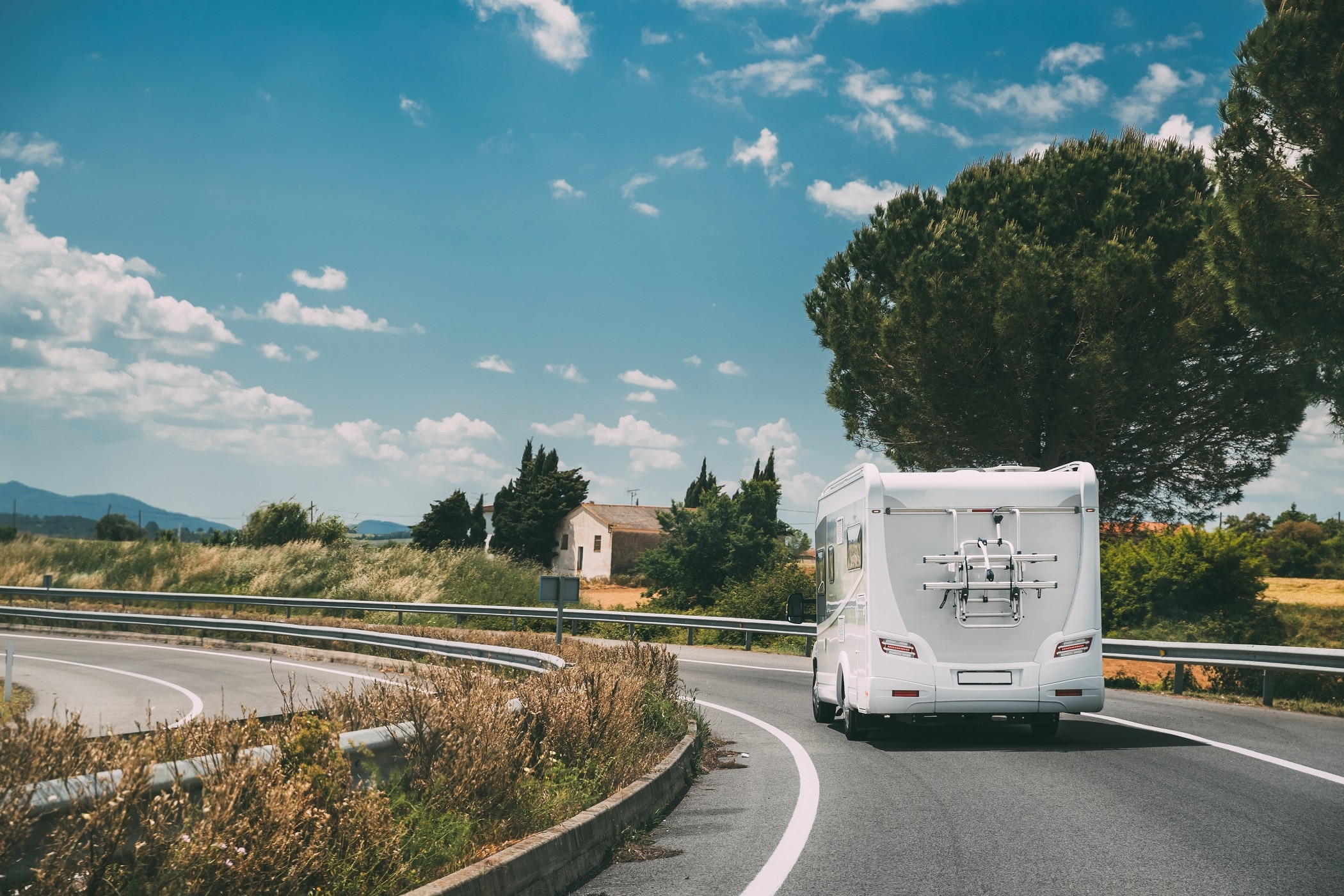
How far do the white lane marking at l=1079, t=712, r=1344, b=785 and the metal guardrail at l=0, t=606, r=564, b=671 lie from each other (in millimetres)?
6884

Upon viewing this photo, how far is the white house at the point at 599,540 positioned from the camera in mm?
80438

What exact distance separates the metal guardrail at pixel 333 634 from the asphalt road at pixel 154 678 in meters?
0.74

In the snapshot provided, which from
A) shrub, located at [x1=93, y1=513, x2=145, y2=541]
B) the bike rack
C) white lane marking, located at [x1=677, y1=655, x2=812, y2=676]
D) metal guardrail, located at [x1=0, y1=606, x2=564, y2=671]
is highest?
shrub, located at [x1=93, y1=513, x2=145, y2=541]

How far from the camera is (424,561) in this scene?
4331 centimetres

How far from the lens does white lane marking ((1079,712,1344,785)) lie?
356 inches

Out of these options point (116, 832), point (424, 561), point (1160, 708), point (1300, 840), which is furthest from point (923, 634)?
point (424, 561)

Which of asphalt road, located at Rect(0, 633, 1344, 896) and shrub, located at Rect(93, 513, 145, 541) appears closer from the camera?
asphalt road, located at Rect(0, 633, 1344, 896)

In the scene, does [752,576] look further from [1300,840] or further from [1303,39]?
[1300,840]

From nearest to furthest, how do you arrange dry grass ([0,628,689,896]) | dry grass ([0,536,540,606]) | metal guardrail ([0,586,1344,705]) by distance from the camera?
dry grass ([0,628,689,896]), metal guardrail ([0,586,1344,705]), dry grass ([0,536,540,606])

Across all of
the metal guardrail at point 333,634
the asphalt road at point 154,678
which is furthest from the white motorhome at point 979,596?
the asphalt road at point 154,678

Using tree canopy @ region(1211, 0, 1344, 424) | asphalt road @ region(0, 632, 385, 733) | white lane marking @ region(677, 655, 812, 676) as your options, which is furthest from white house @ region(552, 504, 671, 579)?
tree canopy @ region(1211, 0, 1344, 424)

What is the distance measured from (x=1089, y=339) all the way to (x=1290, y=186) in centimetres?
651

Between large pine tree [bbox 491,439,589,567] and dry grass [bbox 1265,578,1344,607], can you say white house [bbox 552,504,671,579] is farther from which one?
dry grass [bbox 1265,578,1344,607]

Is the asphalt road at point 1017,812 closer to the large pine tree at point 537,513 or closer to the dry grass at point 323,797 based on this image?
the dry grass at point 323,797
